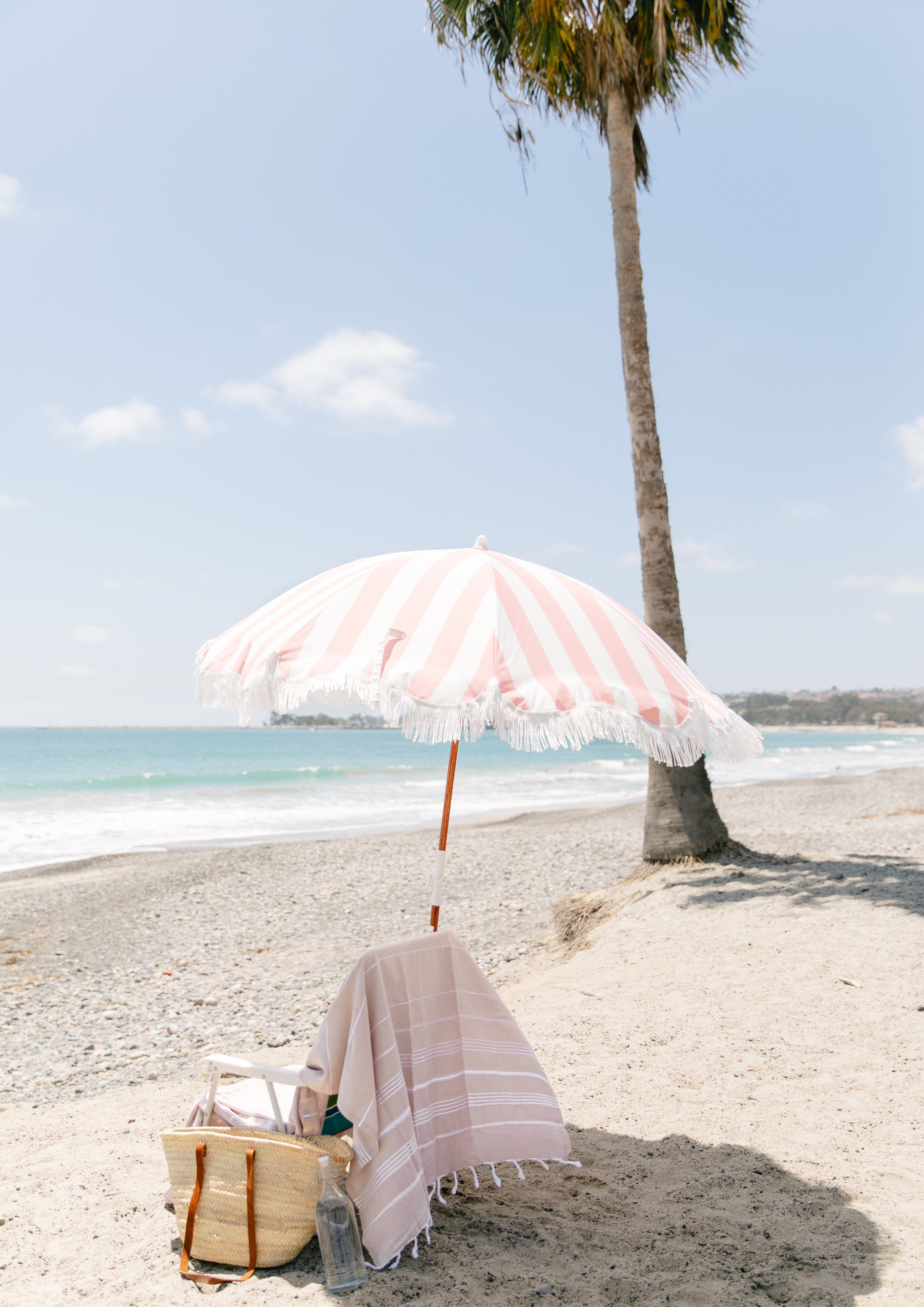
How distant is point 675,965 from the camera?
583cm

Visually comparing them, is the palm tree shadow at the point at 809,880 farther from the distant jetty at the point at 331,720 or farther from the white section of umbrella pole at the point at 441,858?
the distant jetty at the point at 331,720

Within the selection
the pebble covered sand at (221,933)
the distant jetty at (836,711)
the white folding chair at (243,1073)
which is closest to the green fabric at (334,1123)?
the white folding chair at (243,1073)

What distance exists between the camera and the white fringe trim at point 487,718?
92.3 inches

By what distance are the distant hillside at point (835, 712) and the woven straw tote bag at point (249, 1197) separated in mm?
94644

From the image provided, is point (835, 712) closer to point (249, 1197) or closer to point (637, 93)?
point (637, 93)

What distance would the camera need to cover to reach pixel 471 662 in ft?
8.04

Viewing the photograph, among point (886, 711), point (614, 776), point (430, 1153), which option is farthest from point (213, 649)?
point (886, 711)

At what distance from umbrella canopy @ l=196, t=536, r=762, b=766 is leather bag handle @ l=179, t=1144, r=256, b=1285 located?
1412 mm

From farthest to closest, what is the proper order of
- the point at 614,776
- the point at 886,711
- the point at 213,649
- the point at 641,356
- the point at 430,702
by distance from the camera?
1. the point at 886,711
2. the point at 614,776
3. the point at 641,356
4. the point at 213,649
5. the point at 430,702

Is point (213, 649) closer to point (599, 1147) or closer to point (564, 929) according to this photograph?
point (599, 1147)

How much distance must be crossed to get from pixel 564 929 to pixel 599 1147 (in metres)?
3.95

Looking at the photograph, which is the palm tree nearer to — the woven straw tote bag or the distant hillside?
the woven straw tote bag

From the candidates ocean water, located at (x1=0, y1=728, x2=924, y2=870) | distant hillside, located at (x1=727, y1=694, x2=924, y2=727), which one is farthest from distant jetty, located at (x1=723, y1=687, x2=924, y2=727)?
ocean water, located at (x1=0, y1=728, x2=924, y2=870)

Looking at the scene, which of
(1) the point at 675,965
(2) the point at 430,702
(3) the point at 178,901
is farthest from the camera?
(3) the point at 178,901
